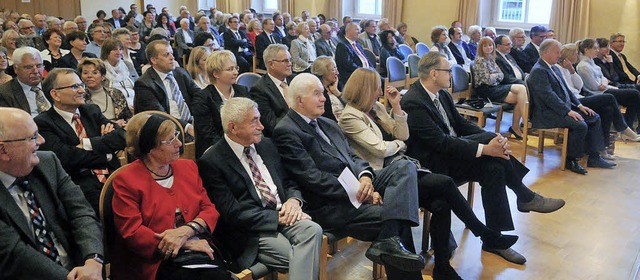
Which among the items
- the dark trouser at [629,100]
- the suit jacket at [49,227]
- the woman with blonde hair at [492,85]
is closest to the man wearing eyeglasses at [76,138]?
the suit jacket at [49,227]

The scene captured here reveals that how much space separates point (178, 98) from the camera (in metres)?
4.45

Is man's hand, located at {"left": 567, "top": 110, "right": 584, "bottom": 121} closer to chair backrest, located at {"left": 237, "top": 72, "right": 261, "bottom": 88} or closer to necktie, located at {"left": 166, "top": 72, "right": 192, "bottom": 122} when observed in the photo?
chair backrest, located at {"left": 237, "top": 72, "right": 261, "bottom": 88}

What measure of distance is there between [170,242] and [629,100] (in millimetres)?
6136

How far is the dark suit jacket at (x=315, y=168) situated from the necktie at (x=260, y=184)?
237mm

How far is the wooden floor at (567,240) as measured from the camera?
343cm

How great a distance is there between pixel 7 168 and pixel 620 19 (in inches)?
399

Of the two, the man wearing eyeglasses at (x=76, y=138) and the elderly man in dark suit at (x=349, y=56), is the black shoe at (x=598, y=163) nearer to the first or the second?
the elderly man in dark suit at (x=349, y=56)

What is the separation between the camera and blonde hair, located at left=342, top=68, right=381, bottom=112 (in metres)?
3.54

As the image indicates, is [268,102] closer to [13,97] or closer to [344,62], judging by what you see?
[13,97]

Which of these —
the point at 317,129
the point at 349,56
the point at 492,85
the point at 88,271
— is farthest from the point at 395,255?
the point at 349,56

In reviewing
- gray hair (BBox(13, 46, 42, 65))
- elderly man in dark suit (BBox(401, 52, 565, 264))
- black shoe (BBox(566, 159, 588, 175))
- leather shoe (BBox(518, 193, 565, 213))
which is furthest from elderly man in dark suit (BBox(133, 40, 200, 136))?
black shoe (BBox(566, 159, 588, 175))

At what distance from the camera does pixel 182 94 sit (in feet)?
15.2

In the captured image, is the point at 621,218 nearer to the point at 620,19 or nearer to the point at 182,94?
the point at 182,94

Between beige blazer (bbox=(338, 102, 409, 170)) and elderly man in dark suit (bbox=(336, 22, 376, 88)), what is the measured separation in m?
3.62
